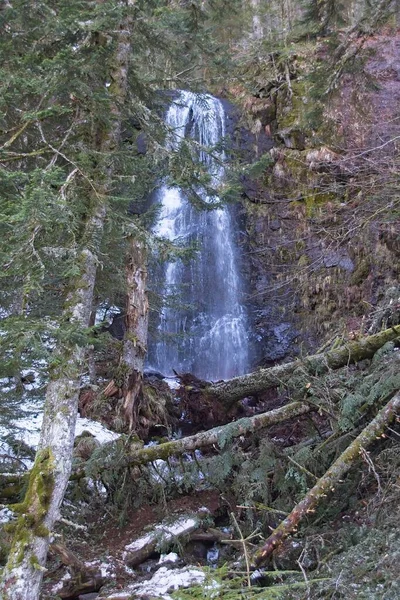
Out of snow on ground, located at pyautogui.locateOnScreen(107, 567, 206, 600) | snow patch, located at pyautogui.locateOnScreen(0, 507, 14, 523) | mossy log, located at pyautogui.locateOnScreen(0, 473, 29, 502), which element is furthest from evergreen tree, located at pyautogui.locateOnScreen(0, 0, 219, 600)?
snow patch, located at pyautogui.locateOnScreen(0, 507, 14, 523)

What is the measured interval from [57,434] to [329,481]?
7.00 feet

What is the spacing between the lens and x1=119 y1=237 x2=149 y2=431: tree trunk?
7.27 meters

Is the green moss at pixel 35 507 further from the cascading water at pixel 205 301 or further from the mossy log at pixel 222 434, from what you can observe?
the cascading water at pixel 205 301

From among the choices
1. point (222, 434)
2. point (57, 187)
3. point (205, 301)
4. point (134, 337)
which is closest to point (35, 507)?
point (222, 434)

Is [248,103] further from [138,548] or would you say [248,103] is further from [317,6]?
[138,548]

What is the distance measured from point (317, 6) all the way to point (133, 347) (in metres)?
5.32

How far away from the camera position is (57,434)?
388 centimetres

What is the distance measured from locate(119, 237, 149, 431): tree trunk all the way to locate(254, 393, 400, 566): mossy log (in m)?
3.90

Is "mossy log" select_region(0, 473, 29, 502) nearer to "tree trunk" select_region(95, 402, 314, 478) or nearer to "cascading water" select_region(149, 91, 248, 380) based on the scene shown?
"tree trunk" select_region(95, 402, 314, 478)

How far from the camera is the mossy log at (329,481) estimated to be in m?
A: 3.36

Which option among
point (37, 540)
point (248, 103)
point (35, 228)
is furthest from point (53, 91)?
point (248, 103)

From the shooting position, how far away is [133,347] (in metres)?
7.36

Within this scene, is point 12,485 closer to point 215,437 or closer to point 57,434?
point 57,434

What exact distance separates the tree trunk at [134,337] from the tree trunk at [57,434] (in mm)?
2338
